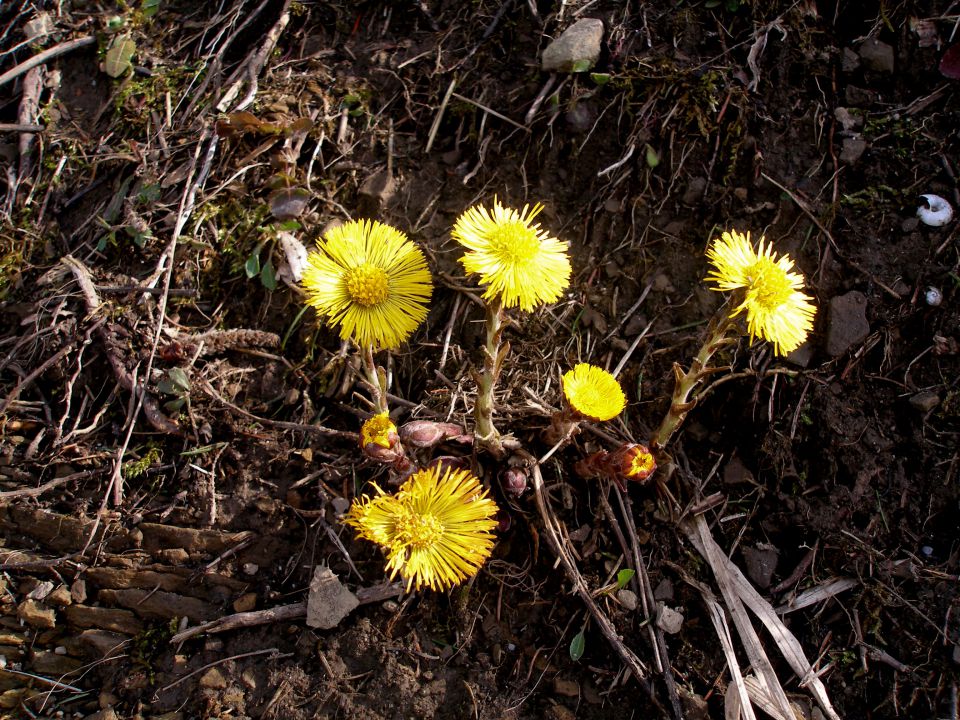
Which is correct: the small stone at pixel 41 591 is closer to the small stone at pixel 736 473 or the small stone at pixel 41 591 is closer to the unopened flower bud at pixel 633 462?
the unopened flower bud at pixel 633 462

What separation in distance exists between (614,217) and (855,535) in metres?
1.29

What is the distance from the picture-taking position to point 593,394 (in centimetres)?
184

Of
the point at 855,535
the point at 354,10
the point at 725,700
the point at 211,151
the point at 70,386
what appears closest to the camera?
the point at 725,700

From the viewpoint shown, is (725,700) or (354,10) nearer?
(725,700)

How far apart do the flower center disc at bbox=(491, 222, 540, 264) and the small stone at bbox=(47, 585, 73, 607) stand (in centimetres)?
172

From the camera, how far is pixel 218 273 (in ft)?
7.93

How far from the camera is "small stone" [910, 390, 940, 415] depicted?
2.06 m

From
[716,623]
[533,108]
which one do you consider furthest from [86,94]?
[716,623]

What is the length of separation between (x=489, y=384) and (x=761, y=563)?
40.6 inches

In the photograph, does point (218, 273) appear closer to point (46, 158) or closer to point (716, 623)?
point (46, 158)

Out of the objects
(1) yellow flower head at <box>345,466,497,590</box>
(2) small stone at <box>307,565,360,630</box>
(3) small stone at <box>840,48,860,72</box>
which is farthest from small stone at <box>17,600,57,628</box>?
(3) small stone at <box>840,48,860,72</box>

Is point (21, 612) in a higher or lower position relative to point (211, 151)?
lower

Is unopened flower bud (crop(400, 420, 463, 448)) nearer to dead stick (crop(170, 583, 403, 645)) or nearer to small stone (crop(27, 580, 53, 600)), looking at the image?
dead stick (crop(170, 583, 403, 645))

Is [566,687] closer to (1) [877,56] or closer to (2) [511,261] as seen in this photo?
(2) [511,261]
